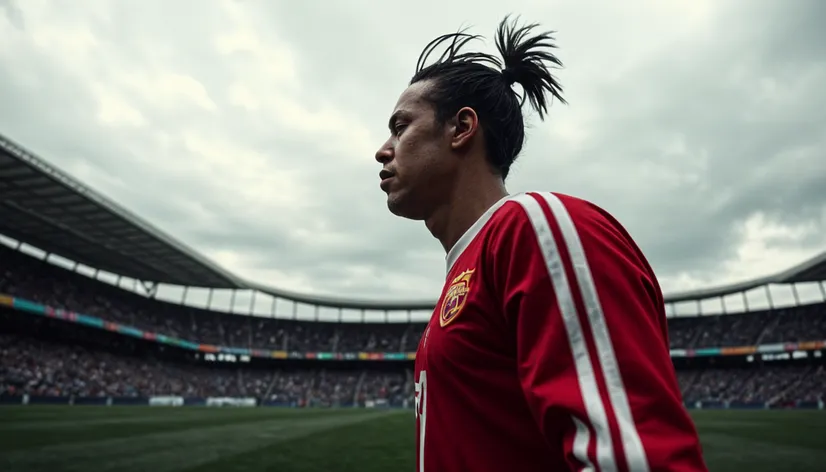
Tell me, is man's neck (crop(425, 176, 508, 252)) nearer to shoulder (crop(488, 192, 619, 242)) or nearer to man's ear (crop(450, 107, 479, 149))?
man's ear (crop(450, 107, 479, 149))

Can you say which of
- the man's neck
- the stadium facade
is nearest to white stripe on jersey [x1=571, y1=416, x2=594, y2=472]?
the man's neck

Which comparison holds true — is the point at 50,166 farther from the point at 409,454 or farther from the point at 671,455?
the point at 671,455

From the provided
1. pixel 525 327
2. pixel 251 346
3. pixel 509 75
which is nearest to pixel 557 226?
pixel 525 327

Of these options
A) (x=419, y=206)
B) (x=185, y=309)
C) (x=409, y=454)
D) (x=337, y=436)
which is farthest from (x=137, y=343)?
(x=419, y=206)

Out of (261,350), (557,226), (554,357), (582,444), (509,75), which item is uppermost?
(261,350)

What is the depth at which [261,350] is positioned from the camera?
176 ft

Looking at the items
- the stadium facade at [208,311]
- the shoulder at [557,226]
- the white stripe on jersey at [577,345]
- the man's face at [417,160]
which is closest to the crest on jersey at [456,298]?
the shoulder at [557,226]

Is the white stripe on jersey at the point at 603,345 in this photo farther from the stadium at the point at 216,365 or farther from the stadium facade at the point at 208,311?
the stadium facade at the point at 208,311

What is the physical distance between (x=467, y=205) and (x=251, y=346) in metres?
56.6

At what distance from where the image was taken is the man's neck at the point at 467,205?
66.9 inches

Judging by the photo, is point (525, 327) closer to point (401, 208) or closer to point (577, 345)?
point (577, 345)

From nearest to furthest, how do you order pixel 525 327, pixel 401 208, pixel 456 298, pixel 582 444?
pixel 582 444 < pixel 525 327 < pixel 456 298 < pixel 401 208

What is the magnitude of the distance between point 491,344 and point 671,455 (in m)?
0.46

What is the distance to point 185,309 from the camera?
5209cm
